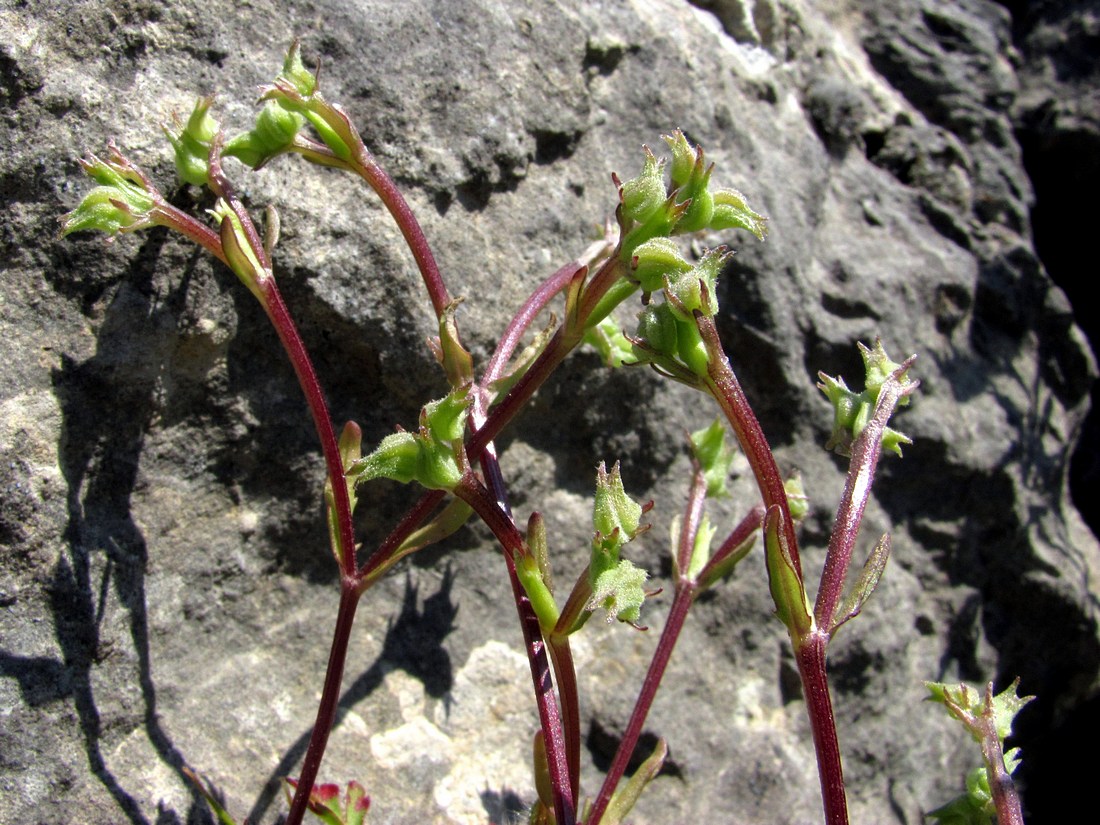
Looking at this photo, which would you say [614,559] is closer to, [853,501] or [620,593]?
[620,593]

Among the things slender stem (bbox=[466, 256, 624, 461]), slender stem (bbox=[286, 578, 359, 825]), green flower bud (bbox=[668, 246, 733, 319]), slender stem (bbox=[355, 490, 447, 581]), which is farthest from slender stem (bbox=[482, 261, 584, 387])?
slender stem (bbox=[286, 578, 359, 825])

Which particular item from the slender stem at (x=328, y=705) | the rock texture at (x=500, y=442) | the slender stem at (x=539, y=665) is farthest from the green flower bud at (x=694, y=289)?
the slender stem at (x=328, y=705)

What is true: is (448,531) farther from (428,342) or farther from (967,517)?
(967,517)

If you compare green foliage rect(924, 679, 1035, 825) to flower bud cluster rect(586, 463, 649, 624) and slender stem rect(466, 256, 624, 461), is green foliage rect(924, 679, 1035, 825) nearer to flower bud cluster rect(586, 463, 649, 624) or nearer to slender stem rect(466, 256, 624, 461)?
flower bud cluster rect(586, 463, 649, 624)

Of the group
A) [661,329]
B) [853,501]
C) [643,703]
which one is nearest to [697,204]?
[661,329]

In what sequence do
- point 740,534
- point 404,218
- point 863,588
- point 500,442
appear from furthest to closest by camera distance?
point 500,442
point 740,534
point 404,218
point 863,588

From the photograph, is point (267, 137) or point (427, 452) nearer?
point (427, 452)
